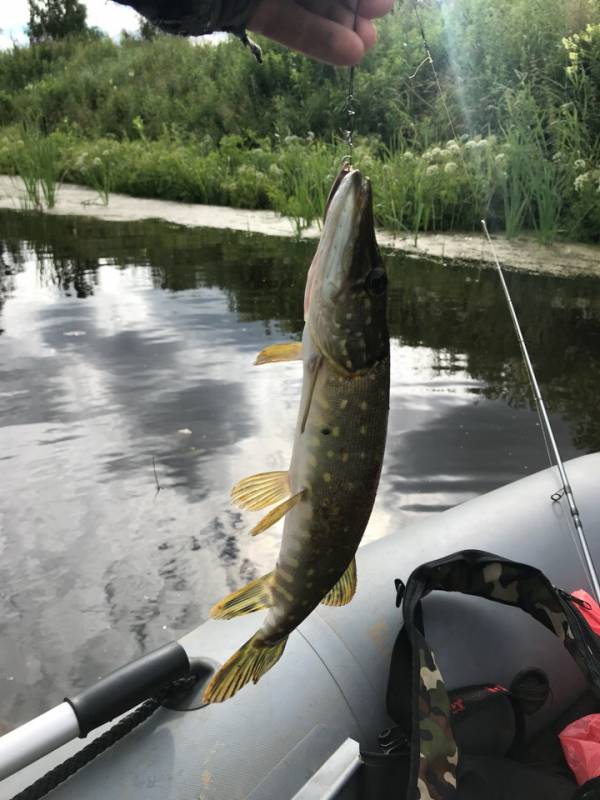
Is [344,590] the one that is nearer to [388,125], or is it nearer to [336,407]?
[336,407]

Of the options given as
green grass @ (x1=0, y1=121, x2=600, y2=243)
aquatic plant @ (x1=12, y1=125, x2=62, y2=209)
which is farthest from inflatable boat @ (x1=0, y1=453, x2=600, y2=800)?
aquatic plant @ (x1=12, y1=125, x2=62, y2=209)

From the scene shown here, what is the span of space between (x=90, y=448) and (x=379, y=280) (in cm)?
317

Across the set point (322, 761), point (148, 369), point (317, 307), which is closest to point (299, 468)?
point (317, 307)

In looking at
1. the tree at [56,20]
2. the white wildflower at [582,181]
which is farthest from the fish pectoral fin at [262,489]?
the tree at [56,20]

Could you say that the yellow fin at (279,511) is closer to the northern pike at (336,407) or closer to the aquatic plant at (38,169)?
the northern pike at (336,407)

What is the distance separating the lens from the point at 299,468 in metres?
1.14

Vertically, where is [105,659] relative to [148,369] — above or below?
below

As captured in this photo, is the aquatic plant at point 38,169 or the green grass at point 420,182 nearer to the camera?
the green grass at point 420,182

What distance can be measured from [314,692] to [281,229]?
27.1ft

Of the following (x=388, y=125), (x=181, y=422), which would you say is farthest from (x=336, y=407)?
(x=388, y=125)

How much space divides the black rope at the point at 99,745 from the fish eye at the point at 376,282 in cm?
95

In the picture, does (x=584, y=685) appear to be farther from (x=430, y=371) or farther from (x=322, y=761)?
(x=430, y=371)

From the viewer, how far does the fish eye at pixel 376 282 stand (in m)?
1.11

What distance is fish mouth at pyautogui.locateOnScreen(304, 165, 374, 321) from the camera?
103 cm
